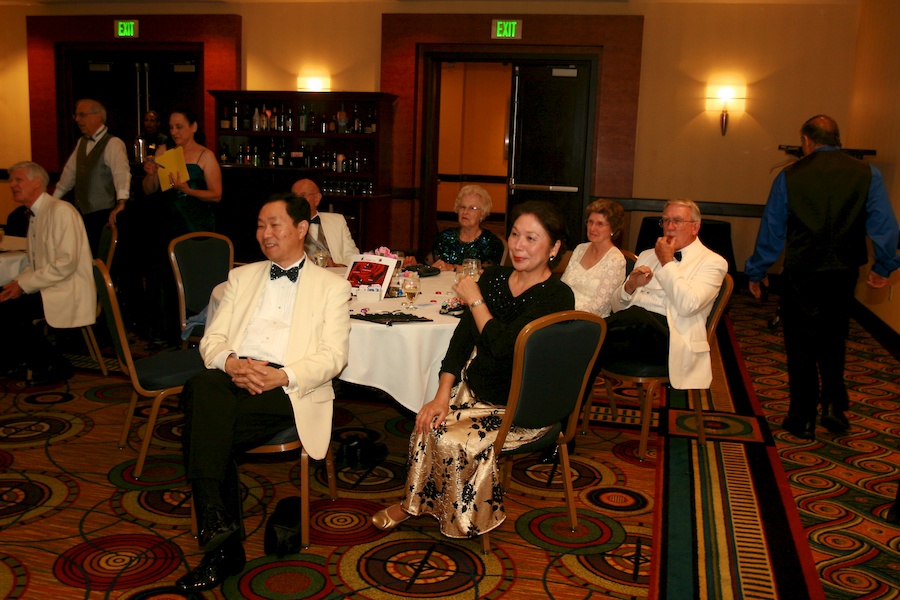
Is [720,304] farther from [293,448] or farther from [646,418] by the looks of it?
[293,448]

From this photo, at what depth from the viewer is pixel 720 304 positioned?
4.02 metres

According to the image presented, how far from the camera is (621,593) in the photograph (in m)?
2.84

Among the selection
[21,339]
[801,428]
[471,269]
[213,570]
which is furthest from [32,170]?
[801,428]

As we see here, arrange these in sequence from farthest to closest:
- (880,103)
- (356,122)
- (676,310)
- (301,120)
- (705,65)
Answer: (301,120) < (356,122) < (705,65) < (880,103) < (676,310)

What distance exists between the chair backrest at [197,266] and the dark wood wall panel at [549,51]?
15.7ft

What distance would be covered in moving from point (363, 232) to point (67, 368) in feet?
14.1

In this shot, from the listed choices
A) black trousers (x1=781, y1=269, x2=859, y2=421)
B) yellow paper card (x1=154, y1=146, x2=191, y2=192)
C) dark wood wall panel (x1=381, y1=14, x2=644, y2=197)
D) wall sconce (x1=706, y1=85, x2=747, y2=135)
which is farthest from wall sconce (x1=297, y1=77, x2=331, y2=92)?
black trousers (x1=781, y1=269, x2=859, y2=421)

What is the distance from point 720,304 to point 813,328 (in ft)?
2.66

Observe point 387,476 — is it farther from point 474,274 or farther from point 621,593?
point 621,593

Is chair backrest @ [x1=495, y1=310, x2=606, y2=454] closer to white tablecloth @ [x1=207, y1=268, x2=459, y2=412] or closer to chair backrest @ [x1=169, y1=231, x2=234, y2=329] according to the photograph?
white tablecloth @ [x1=207, y1=268, x2=459, y2=412]

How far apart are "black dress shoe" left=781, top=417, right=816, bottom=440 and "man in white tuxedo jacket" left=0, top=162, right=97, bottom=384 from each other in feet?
13.8

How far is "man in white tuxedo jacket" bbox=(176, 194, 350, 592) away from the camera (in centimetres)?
282

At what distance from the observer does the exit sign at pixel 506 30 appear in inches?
349

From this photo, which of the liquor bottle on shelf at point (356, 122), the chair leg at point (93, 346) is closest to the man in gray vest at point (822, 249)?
the chair leg at point (93, 346)
